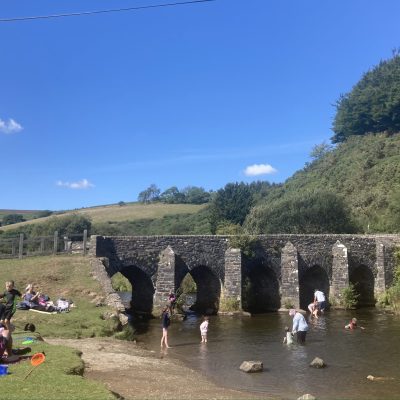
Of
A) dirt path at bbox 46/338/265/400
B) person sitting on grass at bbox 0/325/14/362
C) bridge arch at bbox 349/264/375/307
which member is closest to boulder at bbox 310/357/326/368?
dirt path at bbox 46/338/265/400

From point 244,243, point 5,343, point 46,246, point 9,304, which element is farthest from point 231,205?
point 5,343

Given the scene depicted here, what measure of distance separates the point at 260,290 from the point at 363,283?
7703 mm

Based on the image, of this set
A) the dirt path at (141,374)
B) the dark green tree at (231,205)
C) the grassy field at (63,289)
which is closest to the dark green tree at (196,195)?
the dark green tree at (231,205)

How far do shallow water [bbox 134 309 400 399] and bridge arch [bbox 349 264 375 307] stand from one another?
17.7 ft

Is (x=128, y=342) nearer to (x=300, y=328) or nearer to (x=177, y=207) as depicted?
(x=300, y=328)

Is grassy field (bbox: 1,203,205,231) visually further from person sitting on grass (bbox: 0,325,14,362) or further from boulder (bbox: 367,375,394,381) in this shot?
person sitting on grass (bbox: 0,325,14,362)

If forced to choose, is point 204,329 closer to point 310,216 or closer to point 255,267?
point 255,267

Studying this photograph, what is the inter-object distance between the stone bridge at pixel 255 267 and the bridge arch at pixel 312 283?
0.07m

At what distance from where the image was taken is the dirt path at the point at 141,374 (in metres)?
10.5

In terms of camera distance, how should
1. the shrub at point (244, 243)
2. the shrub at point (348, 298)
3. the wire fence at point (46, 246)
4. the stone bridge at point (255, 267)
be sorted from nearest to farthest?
the wire fence at point (46, 246) < the stone bridge at point (255, 267) < the shrub at point (244, 243) < the shrub at point (348, 298)

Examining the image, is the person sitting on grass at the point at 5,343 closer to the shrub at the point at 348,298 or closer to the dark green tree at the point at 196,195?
the shrub at the point at 348,298

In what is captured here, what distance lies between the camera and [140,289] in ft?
95.6

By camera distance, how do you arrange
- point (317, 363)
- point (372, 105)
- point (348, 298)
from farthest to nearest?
1. point (372, 105)
2. point (348, 298)
3. point (317, 363)

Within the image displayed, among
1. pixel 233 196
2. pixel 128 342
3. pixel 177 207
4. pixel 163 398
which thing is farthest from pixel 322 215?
pixel 177 207
